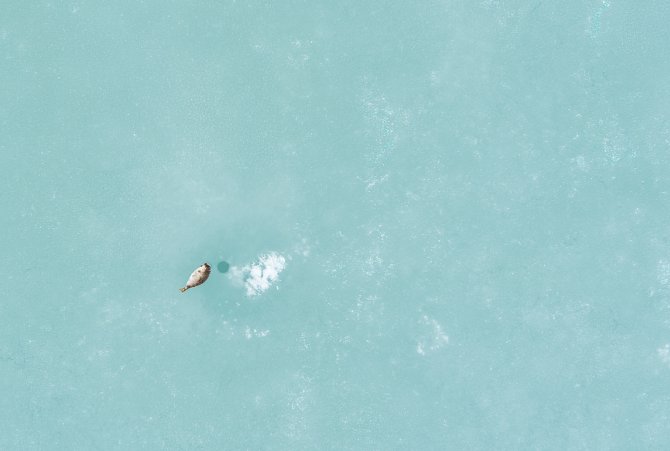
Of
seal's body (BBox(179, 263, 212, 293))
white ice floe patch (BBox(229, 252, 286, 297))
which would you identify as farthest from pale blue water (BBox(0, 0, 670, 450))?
seal's body (BBox(179, 263, 212, 293))

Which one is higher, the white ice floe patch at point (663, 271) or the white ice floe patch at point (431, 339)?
the white ice floe patch at point (663, 271)

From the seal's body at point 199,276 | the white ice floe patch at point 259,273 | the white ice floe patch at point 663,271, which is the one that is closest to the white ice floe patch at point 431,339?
the white ice floe patch at point 259,273

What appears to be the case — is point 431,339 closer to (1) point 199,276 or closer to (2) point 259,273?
(2) point 259,273

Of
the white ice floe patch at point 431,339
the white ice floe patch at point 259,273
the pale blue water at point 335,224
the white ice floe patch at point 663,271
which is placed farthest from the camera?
the white ice floe patch at point 259,273

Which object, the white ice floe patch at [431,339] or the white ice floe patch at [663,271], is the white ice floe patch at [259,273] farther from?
the white ice floe patch at [663,271]

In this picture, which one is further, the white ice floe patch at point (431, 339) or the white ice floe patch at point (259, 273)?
the white ice floe patch at point (259, 273)

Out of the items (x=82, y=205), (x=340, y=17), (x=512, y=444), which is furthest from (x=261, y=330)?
(x=340, y=17)
